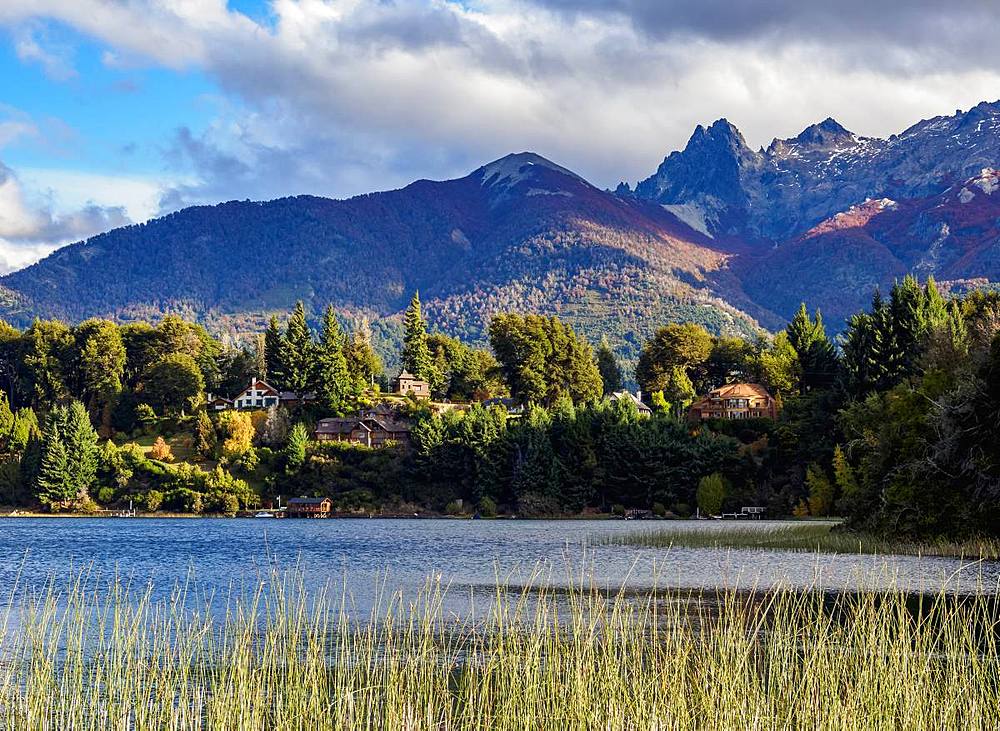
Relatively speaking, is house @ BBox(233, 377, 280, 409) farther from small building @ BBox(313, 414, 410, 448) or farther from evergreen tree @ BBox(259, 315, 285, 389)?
small building @ BBox(313, 414, 410, 448)

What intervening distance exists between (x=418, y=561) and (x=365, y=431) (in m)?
70.8

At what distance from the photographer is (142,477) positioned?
379ft

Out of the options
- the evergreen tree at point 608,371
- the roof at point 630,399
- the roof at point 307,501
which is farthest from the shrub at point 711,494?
the evergreen tree at point 608,371

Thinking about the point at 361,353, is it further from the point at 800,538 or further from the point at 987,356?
the point at 987,356

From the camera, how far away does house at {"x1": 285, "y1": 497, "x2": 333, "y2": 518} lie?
4341 inches

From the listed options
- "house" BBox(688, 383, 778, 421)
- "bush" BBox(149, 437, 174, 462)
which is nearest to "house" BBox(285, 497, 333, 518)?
"bush" BBox(149, 437, 174, 462)

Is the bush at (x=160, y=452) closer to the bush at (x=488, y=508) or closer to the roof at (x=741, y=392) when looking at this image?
the bush at (x=488, y=508)

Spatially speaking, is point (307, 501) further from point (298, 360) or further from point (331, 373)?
point (298, 360)

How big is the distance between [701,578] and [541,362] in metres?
88.1

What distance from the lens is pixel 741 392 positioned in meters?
122

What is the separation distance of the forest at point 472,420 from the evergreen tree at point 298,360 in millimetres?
252

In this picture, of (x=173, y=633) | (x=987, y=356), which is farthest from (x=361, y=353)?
(x=173, y=633)

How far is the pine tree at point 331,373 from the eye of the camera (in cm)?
12662

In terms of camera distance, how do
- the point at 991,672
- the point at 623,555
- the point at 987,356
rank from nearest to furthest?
1. the point at 991,672
2. the point at 987,356
3. the point at 623,555
